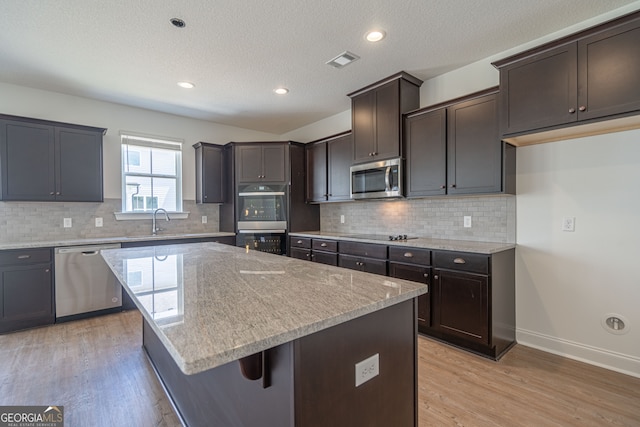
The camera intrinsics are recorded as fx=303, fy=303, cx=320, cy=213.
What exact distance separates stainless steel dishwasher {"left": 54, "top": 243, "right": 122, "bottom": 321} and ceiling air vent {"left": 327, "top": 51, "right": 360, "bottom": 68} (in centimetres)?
323

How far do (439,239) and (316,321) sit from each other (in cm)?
267

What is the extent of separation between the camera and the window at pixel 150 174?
4199mm

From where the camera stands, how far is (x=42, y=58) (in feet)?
9.22

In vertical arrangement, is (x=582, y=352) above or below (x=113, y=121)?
below

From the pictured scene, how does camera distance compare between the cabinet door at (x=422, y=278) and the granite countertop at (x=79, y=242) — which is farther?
the granite countertop at (x=79, y=242)

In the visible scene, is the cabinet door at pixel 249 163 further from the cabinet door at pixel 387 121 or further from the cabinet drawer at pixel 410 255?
the cabinet drawer at pixel 410 255

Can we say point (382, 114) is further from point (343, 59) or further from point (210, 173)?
point (210, 173)

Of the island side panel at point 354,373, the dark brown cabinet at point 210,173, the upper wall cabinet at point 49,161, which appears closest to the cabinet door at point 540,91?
the island side panel at point 354,373

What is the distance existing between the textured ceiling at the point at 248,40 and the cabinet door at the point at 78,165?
0.56m

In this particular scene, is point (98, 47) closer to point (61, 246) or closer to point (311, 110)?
point (61, 246)

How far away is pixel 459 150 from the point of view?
2.83m

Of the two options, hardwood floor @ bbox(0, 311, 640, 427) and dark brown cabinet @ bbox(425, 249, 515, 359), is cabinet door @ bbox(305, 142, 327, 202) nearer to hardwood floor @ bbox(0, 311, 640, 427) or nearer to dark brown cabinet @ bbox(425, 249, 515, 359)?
dark brown cabinet @ bbox(425, 249, 515, 359)

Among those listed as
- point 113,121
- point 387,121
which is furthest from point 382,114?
point 113,121

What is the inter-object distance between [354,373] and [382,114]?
292 cm
